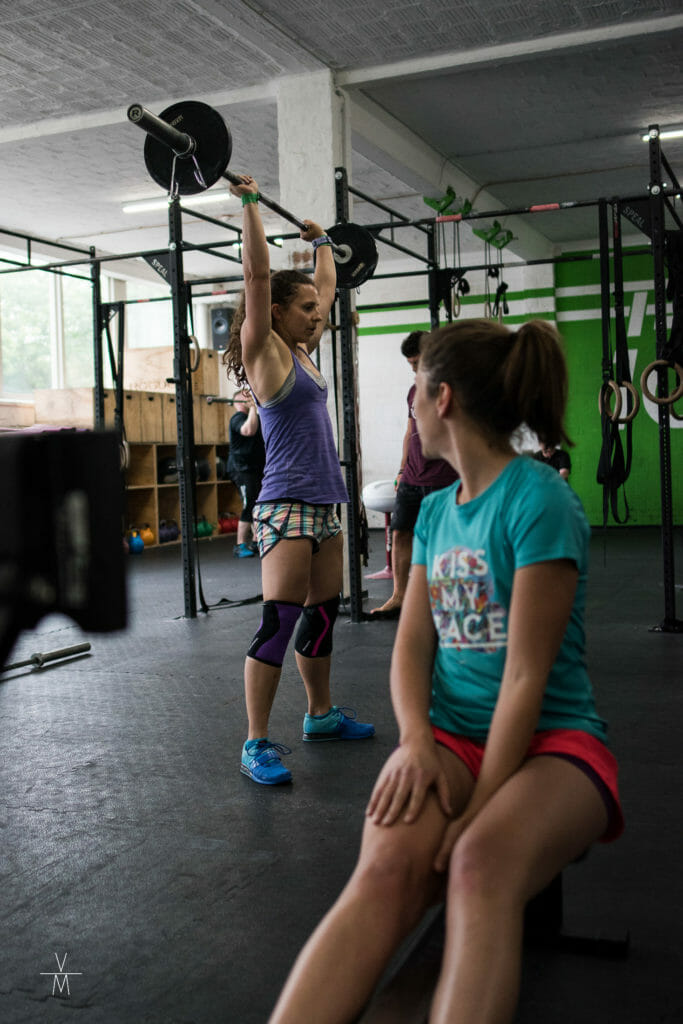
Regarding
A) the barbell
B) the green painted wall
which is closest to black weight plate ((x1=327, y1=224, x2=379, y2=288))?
the barbell

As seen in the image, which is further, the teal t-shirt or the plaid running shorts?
the plaid running shorts

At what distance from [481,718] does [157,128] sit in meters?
1.33

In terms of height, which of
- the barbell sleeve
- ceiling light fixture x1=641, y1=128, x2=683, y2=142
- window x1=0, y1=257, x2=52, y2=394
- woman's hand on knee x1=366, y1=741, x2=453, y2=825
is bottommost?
woman's hand on knee x1=366, y1=741, x2=453, y2=825

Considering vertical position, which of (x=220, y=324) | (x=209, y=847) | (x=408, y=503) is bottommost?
(x=209, y=847)

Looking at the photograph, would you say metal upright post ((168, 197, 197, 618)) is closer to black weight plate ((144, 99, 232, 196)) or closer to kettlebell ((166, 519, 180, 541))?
black weight plate ((144, 99, 232, 196))

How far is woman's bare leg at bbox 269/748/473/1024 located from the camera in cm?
94

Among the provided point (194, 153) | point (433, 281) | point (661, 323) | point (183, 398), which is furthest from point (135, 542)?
point (194, 153)

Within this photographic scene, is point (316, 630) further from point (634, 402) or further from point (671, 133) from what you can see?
point (671, 133)

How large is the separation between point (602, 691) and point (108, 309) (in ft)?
Answer: 12.5

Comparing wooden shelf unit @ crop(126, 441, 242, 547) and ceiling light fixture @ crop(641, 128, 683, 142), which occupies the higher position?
ceiling light fixture @ crop(641, 128, 683, 142)

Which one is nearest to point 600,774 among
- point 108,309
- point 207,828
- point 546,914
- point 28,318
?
point 546,914

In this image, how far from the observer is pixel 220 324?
1052cm

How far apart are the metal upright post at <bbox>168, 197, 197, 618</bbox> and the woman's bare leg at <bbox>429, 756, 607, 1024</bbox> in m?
3.73

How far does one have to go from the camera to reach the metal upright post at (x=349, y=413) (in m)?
4.56
